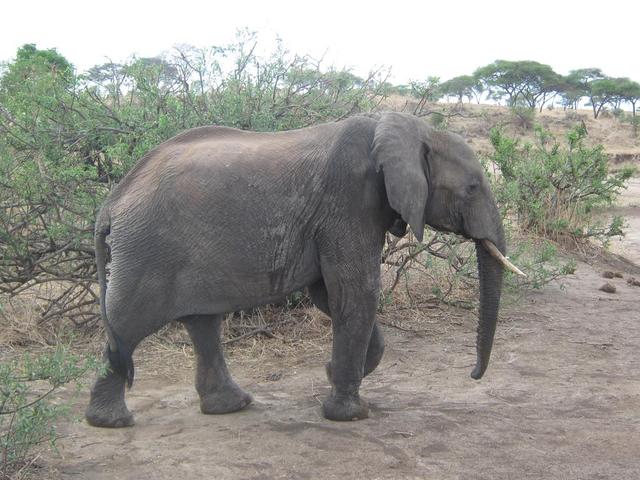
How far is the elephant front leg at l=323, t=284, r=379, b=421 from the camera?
4.27 metres

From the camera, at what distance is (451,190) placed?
433 cm

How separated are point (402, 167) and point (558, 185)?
682 cm

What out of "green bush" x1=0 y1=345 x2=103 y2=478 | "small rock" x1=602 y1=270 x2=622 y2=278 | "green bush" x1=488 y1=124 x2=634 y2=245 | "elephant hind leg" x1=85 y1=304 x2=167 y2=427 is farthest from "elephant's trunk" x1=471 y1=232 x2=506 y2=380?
"green bush" x1=488 y1=124 x2=634 y2=245

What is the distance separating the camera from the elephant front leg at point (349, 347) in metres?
4.27

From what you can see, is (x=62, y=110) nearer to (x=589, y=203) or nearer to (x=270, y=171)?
(x=270, y=171)

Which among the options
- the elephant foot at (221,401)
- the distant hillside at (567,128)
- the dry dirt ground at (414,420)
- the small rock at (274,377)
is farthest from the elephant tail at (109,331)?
the distant hillside at (567,128)

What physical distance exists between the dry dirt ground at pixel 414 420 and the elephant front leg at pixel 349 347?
0.09 meters

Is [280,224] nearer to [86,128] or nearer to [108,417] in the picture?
[108,417]

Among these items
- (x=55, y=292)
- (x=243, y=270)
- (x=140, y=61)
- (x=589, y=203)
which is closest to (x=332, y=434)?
(x=243, y=270)

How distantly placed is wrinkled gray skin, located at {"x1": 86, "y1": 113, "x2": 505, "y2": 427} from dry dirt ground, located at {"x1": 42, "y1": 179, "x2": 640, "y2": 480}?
32 cm

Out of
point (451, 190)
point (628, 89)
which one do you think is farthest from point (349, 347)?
point (628, 89)

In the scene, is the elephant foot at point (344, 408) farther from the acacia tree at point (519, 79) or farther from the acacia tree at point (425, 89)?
the acacia tree at point (519, 79)

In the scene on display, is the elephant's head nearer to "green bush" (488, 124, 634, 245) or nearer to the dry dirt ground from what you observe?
the dry dirt ground

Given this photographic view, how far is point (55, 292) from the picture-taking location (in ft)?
23.4
